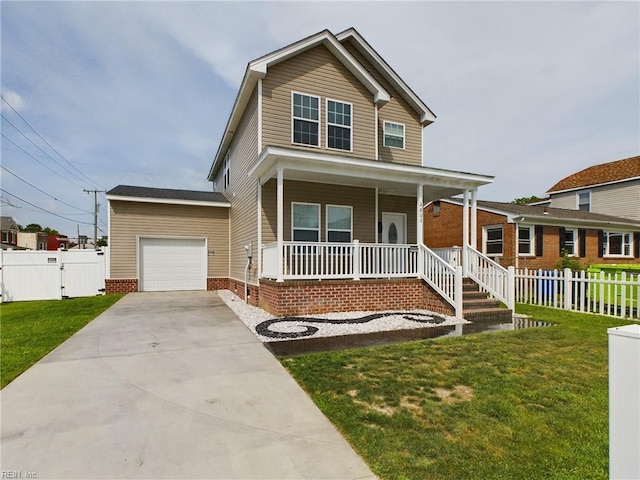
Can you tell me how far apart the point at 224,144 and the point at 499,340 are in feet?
44.6

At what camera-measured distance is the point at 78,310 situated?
9.32 m

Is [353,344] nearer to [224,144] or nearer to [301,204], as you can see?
[301,204]

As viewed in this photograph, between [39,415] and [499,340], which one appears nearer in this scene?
[39,415]

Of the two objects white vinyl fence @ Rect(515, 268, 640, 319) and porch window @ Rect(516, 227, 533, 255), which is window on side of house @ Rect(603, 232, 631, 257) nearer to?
porch window @ Rect(516, 227, 533, 255)

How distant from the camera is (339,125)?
11.3 meters

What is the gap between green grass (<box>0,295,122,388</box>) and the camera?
490 centimetres

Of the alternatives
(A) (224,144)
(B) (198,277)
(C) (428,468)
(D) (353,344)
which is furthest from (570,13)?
(B) (198,277)

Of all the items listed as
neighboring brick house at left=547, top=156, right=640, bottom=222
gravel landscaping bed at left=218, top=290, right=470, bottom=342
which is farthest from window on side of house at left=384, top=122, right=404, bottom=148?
neighboring brick house at left=547, top=156, right=640, bottom=222

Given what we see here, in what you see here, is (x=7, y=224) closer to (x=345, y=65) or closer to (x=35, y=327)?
(x=35, y=327)

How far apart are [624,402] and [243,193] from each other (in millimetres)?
11985

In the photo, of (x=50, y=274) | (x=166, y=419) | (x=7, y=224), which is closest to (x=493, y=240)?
(x=166, y=419)

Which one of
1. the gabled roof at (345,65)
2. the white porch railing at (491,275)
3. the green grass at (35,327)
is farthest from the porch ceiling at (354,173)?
the green grass at (35,327)

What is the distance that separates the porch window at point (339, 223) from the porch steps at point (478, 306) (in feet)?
13.2

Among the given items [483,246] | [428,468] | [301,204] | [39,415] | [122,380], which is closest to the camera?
[428,468]
